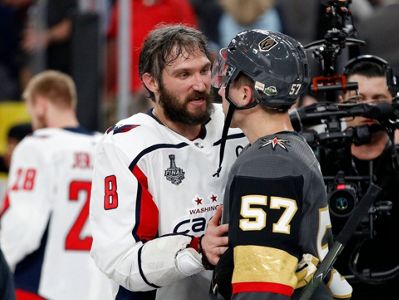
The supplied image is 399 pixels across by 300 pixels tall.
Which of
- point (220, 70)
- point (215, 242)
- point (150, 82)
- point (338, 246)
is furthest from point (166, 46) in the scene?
point (338, 246)

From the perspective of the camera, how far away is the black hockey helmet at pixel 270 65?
388cm

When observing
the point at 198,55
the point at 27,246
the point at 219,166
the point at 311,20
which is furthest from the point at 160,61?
the point at 311,20

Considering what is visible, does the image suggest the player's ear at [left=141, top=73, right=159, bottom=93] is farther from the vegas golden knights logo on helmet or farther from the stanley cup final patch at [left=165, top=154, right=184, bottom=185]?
the vegas golden knights logo on helmet

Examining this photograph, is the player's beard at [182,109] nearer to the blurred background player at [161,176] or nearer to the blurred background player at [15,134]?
the blurred background player at [161,176]

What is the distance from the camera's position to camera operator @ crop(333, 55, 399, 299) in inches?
186

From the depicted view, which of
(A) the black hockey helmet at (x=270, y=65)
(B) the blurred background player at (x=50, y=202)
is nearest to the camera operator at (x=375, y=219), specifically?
(A) the black hockey helmet at (x=270, y=65)

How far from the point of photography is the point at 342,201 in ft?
14.9

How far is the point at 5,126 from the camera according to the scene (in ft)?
31.5

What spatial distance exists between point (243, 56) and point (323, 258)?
778 millimetres

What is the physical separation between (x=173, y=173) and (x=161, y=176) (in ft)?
0.17

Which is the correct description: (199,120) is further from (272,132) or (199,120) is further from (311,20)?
(311,20)

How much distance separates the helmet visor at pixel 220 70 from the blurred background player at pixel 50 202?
3.02m

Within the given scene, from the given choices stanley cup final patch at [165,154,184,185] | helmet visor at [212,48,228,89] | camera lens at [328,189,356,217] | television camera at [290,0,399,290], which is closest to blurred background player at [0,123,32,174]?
television camera at [290,0,399,290]

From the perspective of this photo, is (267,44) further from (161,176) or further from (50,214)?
(50,214)
